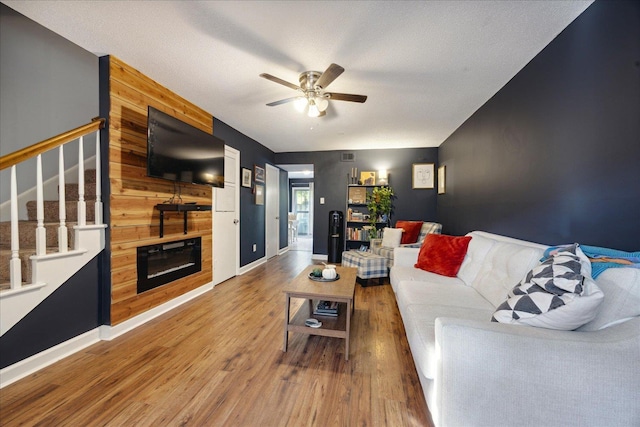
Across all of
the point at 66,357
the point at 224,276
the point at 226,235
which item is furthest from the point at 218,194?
the point at 66,357

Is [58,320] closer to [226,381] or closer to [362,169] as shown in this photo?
[226,381]

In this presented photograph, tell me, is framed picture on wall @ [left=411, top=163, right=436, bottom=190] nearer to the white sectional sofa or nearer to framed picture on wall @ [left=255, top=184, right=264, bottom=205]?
framed picture on wall @ [left=255, top=184, right=264, bottom=205]

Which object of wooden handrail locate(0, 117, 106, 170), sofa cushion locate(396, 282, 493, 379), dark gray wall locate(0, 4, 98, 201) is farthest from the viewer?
dark gray wall locate(0, 4, 98, 201)

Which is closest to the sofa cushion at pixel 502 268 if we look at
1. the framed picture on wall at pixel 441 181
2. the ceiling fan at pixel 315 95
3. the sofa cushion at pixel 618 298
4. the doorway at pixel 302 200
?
the sofa cushion at pixel 618 298

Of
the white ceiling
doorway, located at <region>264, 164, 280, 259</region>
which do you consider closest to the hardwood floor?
the white ceiling

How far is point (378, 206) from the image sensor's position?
16.7ft

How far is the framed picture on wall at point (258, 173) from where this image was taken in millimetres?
4805

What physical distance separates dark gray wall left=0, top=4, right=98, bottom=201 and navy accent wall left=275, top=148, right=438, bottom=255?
137 inches

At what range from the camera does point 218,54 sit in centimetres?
209

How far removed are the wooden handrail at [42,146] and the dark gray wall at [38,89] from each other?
908mm

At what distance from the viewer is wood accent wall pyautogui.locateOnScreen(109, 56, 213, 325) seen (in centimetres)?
220

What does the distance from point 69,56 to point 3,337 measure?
9.05 feet

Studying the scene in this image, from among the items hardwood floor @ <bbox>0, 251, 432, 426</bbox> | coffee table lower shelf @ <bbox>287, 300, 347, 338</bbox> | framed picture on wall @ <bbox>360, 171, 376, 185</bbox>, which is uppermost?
framed picture on wall @ <bbox>360, 171, 376, 185</bbox>

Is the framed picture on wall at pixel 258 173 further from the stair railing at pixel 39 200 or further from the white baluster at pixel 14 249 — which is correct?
the white baluster at pixel 14 249
